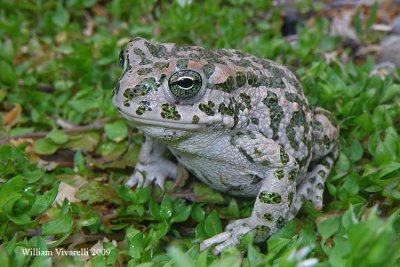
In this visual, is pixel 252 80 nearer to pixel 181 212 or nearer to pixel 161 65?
pixel 161 65

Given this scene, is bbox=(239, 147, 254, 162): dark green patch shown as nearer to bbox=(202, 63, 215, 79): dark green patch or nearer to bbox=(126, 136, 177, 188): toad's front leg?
bbox=(202, 63, 215, 79): dark green patch

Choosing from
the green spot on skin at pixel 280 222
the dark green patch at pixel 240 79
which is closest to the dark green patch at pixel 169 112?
the dark green patch at pixel 240 79

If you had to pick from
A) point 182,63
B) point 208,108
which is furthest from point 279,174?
point 182,63

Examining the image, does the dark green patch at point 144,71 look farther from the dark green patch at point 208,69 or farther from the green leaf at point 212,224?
the green leaf at point 212,224

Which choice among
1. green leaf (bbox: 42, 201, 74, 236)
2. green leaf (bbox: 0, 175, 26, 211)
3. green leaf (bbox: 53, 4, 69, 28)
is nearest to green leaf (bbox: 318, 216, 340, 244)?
green leaf (bbox: 42, 201, 74, 236)

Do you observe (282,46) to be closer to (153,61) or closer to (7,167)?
(153,61)
